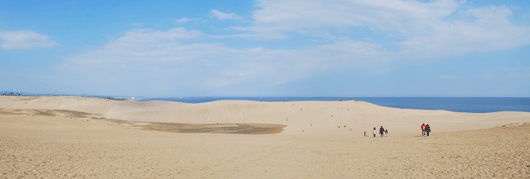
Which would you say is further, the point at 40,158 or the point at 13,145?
the point at 13,145

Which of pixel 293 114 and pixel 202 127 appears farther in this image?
pixel 293 114

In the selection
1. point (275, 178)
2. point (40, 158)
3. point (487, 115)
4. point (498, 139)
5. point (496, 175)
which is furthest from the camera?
point (487, 115)

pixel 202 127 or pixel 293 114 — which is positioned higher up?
pixel 293 114

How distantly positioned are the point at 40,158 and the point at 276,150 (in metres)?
11.4

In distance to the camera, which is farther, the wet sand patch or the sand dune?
the sand dune

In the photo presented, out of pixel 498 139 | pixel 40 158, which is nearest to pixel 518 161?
pixel 498 139

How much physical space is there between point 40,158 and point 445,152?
19.0 meters

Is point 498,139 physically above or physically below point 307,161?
above

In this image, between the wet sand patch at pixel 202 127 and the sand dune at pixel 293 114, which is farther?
the sand dune at pixel 293 114

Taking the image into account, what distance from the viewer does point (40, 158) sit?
12930 millimetres

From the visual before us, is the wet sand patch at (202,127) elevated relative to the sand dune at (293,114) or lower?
lower

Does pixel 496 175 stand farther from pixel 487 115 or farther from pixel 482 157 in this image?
pixel 487 115

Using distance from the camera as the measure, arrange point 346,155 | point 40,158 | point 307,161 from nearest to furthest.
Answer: point 40,158, point 307,161, point 346,155

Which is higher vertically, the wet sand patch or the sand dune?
the sand dune
